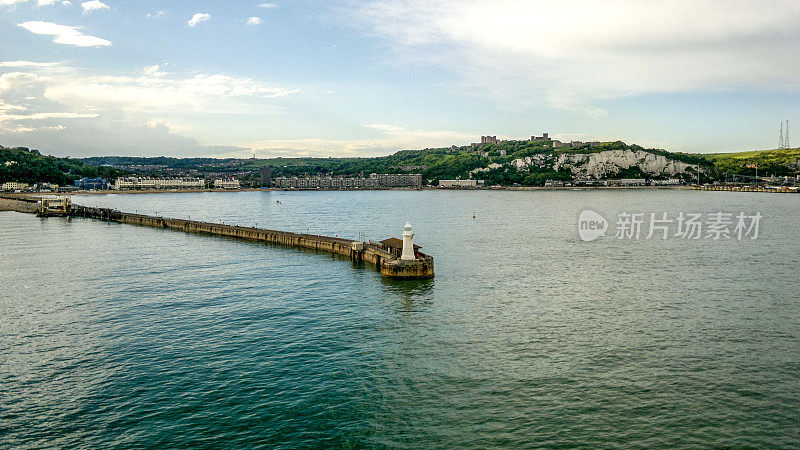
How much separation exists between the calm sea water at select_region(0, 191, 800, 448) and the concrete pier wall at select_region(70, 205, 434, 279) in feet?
5.54

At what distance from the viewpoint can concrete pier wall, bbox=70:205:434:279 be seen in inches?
1537

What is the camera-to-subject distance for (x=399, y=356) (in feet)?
72.5

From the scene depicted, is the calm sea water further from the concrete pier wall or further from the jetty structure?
the jetty structure

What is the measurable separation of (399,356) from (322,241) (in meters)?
33.7

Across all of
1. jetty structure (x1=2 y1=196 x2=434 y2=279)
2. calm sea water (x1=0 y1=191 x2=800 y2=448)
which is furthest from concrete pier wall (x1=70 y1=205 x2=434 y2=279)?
calm sea water (x1=0 y1=191 x2=800 y2=448)

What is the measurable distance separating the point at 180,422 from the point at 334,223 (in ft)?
242

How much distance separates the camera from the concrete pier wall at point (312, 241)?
39.0m

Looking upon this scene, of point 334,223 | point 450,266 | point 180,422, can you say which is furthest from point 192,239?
point 180,422

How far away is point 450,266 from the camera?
44375 millimetres

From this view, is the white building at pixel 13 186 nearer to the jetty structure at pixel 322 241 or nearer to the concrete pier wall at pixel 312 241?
the jetty structure at pixel 322 241

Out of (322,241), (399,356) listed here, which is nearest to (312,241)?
(322,241)

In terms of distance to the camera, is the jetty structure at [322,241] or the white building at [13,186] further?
the white building at [13,186]

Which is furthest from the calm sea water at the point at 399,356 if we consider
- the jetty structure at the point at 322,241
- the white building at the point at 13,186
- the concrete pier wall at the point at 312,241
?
the white building at the point at 13,186

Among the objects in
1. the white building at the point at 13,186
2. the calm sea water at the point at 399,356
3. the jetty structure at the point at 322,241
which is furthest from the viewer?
the white building at the point at 13,186
